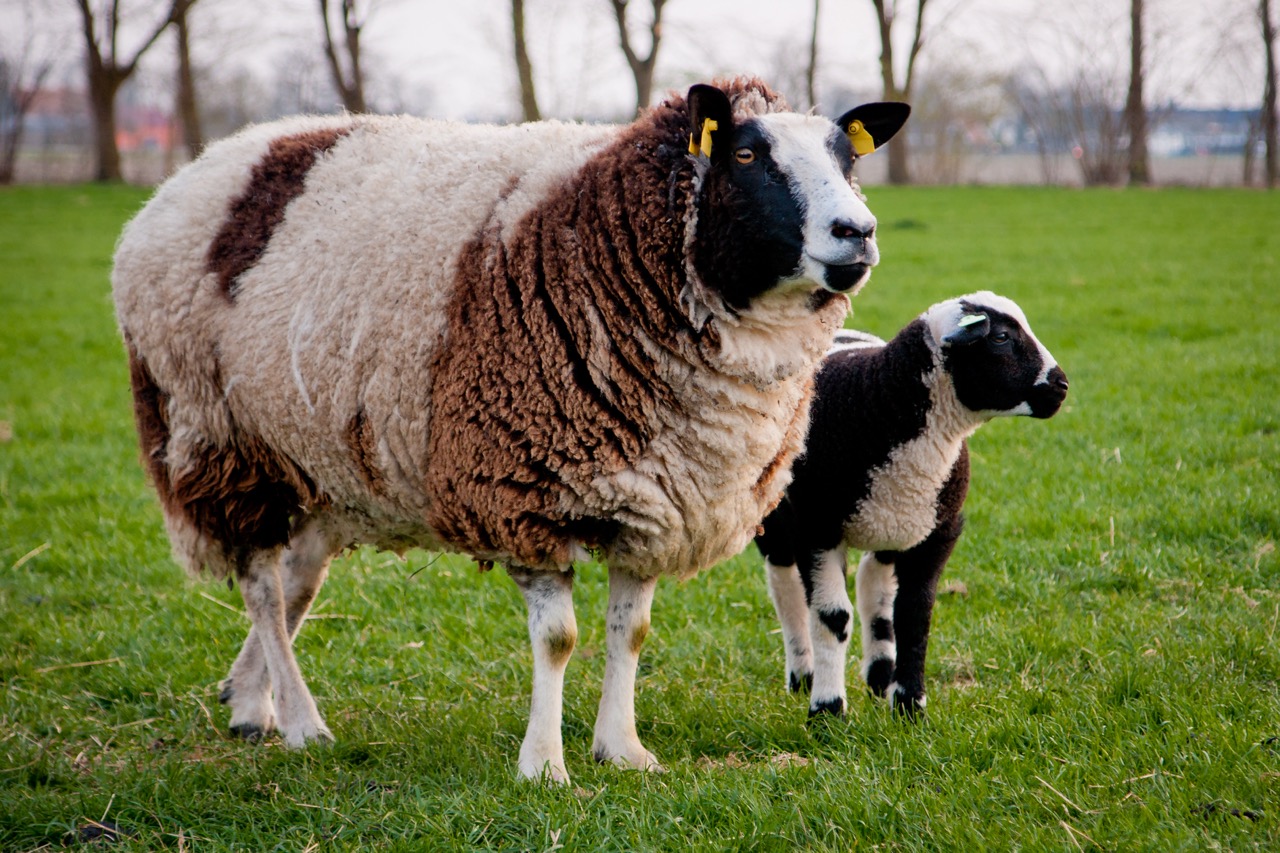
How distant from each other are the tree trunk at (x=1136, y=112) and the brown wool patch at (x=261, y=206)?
A: 25.5 metres

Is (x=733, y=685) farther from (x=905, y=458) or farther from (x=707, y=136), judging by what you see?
(x=707, y=136)

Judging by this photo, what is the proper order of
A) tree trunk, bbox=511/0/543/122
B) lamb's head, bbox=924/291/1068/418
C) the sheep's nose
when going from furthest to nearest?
tree trunk, bbox=511/0/543/122 < lamb's head, bbox=924/291/1068/418 < the sheep's nose

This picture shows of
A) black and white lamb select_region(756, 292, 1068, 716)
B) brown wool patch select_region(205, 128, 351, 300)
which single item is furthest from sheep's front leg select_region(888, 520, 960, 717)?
brown wool patch select_region(205, 128, 351, 300)

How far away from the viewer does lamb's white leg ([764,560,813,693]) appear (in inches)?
155

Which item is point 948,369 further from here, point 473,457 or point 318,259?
point 318,259

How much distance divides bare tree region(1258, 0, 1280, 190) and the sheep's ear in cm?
2603

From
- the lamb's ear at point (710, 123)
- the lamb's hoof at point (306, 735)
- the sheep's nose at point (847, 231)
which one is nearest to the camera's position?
the sheep's nose at point (847, 231)

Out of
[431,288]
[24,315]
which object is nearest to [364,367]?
[431,288]

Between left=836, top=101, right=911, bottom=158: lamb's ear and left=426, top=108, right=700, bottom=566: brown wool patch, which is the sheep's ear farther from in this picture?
left=426, top=108, right=700, bottom=566: brown wool patch

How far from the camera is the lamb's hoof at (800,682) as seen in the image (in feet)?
12.9

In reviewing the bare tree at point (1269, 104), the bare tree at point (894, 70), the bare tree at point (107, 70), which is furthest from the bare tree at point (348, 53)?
the bare tree at point (1269, 104)

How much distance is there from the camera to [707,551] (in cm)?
335

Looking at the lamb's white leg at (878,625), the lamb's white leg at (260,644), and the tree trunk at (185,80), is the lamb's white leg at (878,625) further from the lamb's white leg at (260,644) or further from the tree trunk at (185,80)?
the tree trunk at (185,80)

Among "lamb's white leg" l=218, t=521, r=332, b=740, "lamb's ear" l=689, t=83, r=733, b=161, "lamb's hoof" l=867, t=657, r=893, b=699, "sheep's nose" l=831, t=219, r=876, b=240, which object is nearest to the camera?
"sheep's nose" l=831, t=219, r=876, b=240
